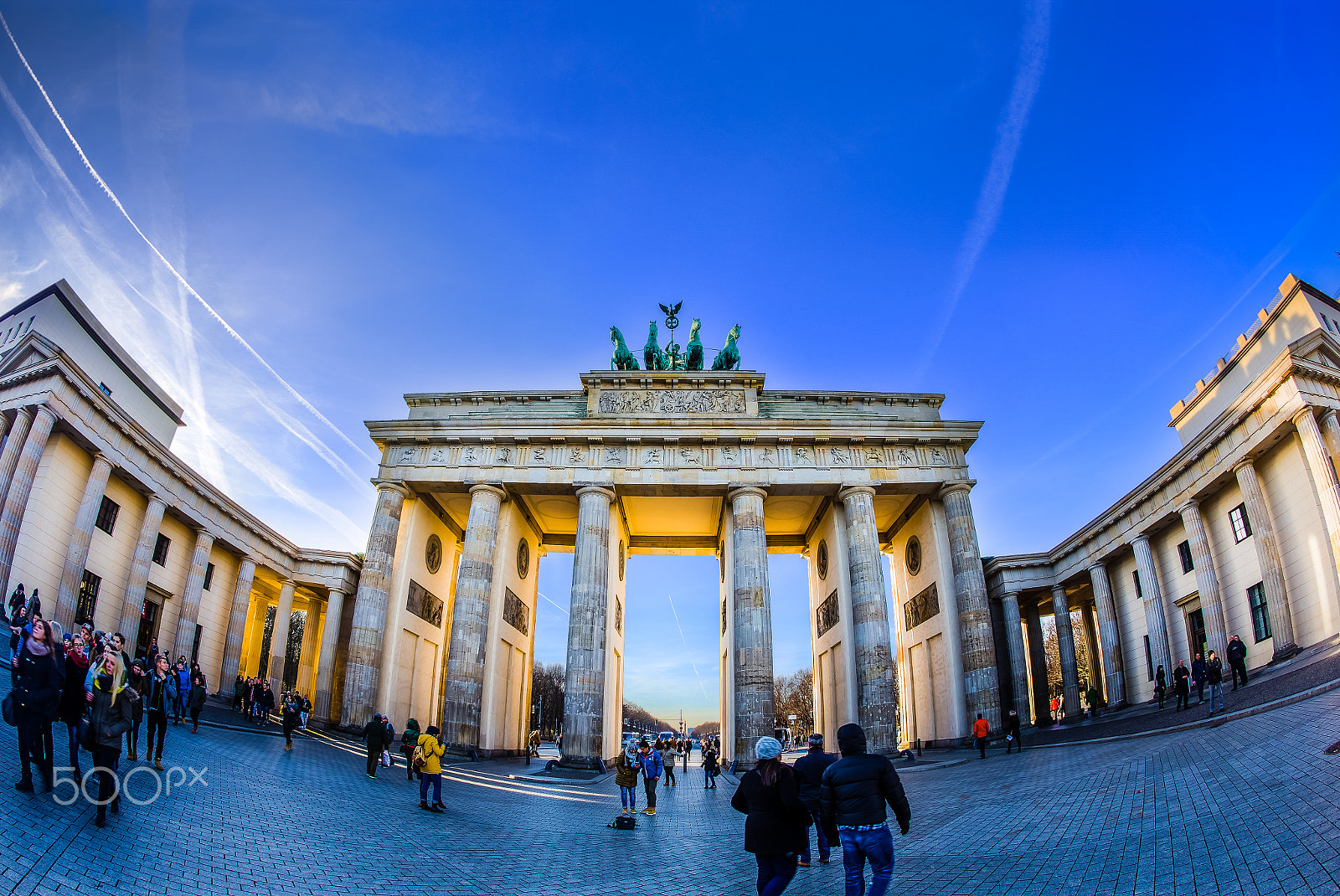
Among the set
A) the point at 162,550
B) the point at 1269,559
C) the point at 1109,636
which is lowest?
the point at 1109,636

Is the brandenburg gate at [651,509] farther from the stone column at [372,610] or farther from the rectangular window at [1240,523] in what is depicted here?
the rectangular window at [1240,523]

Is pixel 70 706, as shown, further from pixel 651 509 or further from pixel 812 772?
pixel 651 509

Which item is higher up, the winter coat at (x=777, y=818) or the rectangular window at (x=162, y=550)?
the rectangular window at (x=162, y=550)

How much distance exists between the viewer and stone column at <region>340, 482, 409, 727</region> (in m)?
25.4

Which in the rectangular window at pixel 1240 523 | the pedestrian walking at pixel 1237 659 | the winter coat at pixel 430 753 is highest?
the rectangular window at pixel 1240 523

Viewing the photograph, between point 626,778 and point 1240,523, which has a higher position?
point 1240,523

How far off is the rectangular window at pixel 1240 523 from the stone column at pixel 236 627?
4422cm

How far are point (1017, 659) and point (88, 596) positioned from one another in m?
39.9

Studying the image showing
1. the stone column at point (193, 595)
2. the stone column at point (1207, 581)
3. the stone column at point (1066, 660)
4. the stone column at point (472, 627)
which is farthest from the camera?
the stone column at point (1066, 660)

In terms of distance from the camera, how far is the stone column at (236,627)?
33.5 metres

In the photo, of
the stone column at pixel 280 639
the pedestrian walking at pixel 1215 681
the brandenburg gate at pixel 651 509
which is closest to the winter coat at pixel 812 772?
the pedestrian walking at pixel 1215 681

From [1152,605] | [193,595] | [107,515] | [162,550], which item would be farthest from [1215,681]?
[162,550]

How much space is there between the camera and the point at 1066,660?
1296 inches

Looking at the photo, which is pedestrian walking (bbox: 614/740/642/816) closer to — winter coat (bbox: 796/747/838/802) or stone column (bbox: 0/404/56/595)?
winter coat (bbox: 796/747/838/802)
